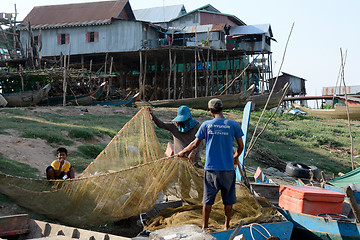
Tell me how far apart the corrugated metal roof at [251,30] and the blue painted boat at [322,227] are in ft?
89.4

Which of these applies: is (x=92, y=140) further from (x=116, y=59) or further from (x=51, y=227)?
(x=116, y=59)

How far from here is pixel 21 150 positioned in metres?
9.05

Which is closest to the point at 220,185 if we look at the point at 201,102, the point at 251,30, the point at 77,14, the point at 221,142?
the point at 221,142

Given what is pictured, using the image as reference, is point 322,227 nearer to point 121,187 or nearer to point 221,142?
point 221,142

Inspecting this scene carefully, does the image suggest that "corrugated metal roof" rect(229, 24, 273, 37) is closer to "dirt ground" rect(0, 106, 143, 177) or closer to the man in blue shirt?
"dirt ground" rect(0, 106, 143, 177)

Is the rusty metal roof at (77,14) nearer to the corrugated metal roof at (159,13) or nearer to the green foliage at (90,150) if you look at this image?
the corrugated metal roof at (159,13)

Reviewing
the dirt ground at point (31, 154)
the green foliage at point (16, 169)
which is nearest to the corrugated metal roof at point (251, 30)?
the dirt ground at point (31, 154)

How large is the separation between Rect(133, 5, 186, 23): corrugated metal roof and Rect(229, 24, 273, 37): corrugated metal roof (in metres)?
4.83

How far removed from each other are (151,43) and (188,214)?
24663 millimetres

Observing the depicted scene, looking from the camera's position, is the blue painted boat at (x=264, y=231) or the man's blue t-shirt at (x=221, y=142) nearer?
the man's blue t-shirt at (x=221, y=142)

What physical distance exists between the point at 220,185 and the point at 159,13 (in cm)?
3085

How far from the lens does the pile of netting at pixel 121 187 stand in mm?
5445

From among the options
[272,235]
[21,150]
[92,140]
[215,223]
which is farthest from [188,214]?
[92,140]

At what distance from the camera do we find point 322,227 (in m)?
5.61
